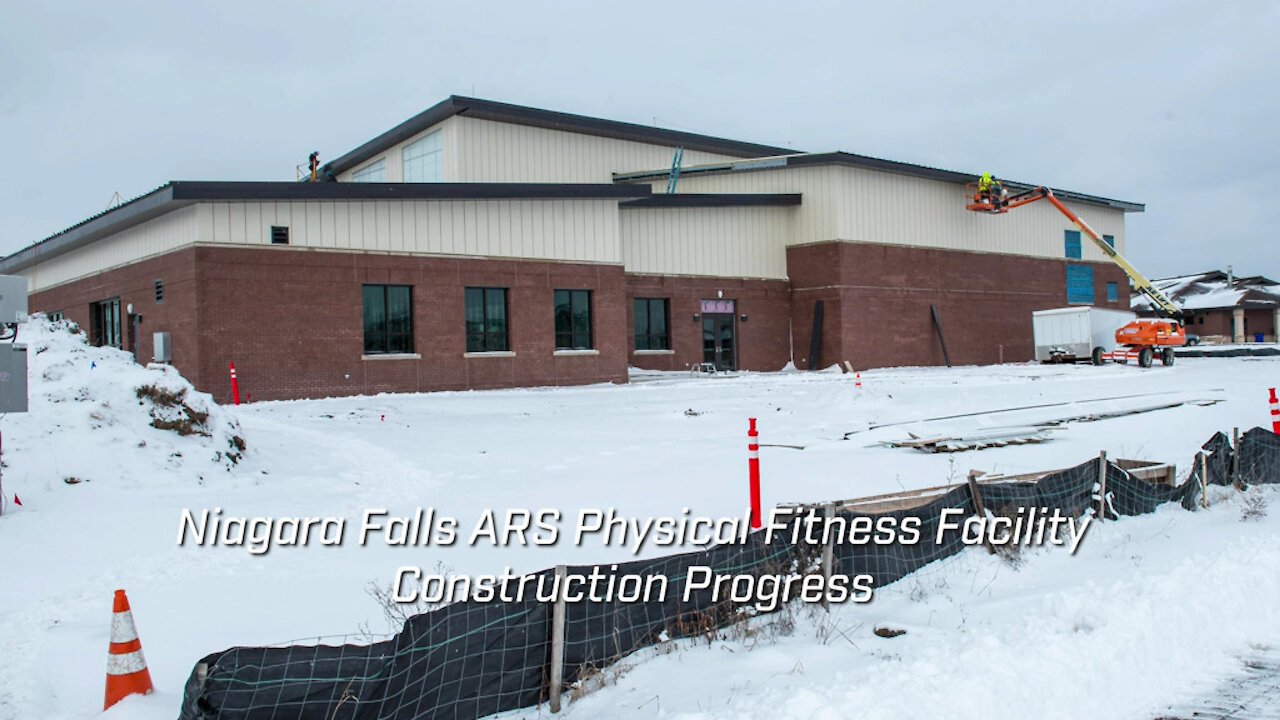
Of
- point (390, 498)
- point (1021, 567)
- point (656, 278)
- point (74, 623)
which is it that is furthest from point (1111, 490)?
point (656, 278)

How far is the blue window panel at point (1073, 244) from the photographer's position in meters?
49.2

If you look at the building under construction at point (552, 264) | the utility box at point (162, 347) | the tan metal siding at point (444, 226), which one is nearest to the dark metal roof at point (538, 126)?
the building under construction at point (552, 264)

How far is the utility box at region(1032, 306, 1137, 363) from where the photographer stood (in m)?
40.4

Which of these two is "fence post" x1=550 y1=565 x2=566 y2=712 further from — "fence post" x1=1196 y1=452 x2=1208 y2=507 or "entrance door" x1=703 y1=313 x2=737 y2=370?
"entrance door" x1=703 y1=313 x2=737 y2=370

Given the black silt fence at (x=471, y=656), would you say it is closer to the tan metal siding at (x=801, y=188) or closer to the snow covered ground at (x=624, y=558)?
the snow covered ground at (x=624, y=558)

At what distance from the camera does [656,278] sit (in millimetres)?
36281

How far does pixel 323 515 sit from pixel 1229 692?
8.99 metres

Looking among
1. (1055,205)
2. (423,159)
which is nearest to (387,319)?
(423,159)

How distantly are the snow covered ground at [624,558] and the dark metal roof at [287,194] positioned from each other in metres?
7.27

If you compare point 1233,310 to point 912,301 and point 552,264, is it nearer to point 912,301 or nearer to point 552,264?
point 912,301

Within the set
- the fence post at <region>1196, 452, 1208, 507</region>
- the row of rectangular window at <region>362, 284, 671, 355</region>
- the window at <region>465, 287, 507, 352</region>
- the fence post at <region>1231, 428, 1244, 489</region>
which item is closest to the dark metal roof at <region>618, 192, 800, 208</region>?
the row of rectangular window at <region>362, 284, 671, 355</region>

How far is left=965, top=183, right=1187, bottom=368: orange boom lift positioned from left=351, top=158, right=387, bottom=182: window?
26.1 metres

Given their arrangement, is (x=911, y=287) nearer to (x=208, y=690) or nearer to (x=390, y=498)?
(x=390, y=498)

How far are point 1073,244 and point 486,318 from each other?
34562mm
